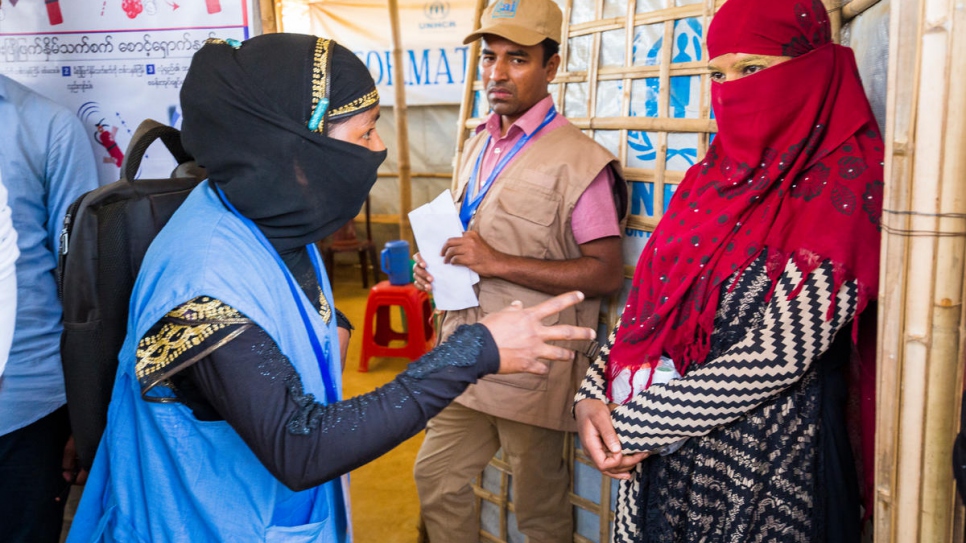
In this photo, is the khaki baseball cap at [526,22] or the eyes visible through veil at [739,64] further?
the khaki baseball cap at [526,22]

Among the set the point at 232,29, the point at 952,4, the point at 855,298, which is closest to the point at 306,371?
the point at 855,298

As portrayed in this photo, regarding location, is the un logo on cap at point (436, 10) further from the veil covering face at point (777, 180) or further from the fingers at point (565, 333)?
the fingers at point (565, 333)

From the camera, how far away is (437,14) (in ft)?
23.8

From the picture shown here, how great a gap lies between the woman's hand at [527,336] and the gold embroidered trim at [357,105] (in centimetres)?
44

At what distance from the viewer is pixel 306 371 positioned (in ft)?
4.53

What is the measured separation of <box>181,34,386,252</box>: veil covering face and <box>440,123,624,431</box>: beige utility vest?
1.09m

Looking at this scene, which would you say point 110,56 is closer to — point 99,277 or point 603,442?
point 99,277

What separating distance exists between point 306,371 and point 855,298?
1.01 metres

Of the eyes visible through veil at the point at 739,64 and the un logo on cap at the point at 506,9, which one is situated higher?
the un logo on cap at the point at 506,9

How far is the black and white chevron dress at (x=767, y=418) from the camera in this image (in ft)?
4.92

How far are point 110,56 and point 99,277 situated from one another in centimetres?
125

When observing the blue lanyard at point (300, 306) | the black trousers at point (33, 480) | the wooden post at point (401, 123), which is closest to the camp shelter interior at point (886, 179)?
the blue lanyard at point (300, 306)

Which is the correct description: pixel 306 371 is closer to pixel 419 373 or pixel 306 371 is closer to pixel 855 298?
pixel 419 373

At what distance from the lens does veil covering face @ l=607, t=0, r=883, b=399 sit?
147 cm
